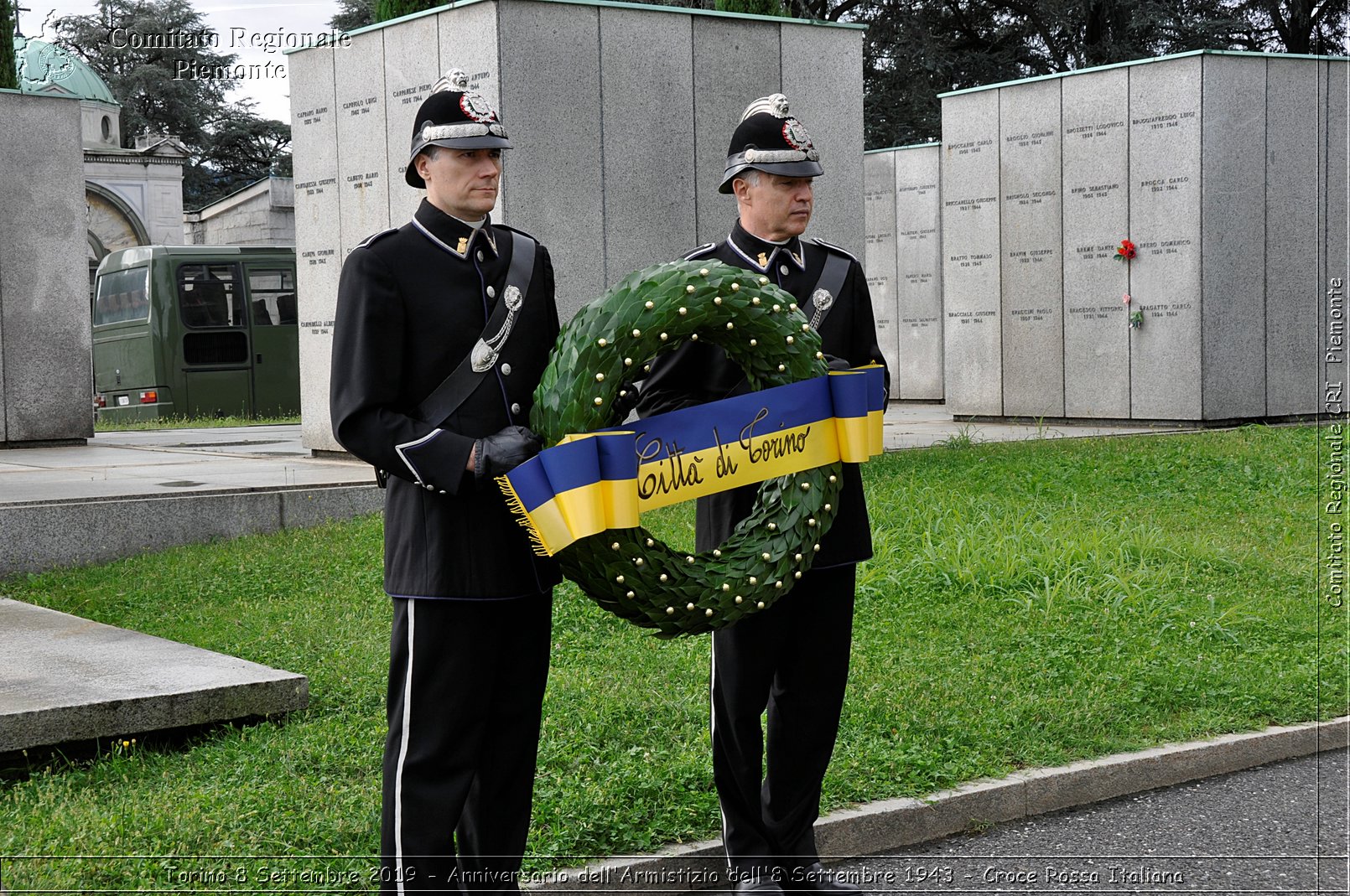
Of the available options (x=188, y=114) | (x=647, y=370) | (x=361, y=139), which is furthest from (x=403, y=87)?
(x=188, y=114)

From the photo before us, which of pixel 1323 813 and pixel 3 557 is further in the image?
pixel 3 557

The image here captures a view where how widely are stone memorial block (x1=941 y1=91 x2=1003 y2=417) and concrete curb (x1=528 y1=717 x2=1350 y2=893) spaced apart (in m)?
11.0

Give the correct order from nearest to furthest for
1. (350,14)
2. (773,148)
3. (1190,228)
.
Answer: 1. (773,148)
2. (1190,228)
3. (350,14)

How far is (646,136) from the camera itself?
11.3 m

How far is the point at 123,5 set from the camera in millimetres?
42062

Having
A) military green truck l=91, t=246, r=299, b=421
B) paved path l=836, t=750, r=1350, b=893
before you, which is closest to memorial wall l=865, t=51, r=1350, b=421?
paved path l=836, t=750, r=1350, b=893

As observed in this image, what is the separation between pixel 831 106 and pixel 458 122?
925 cm

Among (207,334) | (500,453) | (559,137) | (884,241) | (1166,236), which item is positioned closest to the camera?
(500,453)

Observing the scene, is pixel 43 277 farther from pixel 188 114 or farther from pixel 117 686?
pixel 188 114

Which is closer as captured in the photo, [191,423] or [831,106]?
[831,106]

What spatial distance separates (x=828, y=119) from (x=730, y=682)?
8.89m

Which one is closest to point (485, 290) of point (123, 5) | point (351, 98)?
point (351, 98)

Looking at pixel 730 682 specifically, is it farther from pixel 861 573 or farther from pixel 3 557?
pixel 3 557

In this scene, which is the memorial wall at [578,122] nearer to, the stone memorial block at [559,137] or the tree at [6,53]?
the stone memorial block at [559,137]
